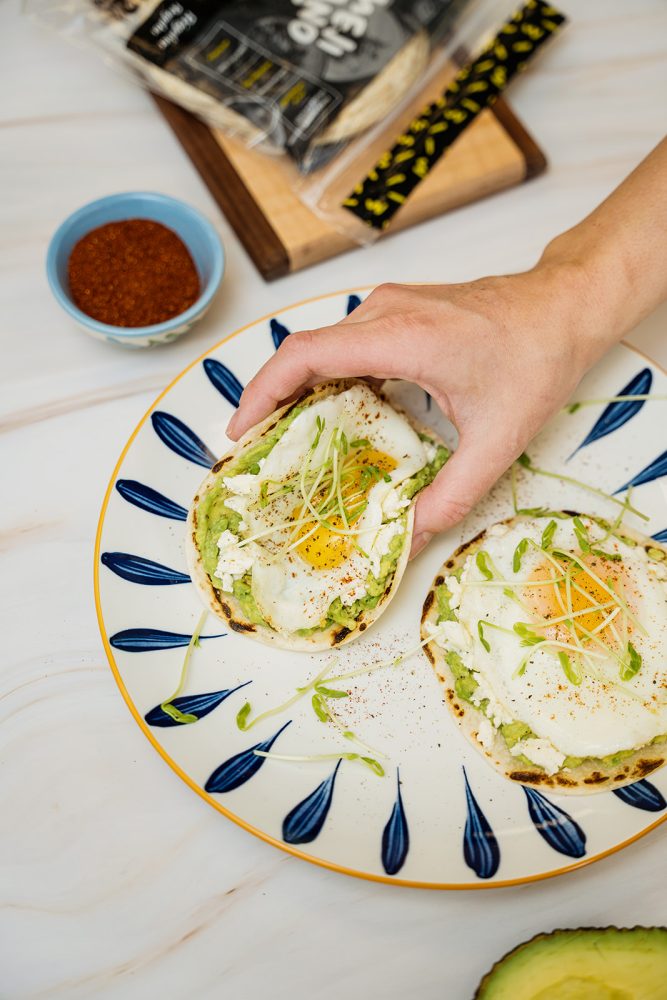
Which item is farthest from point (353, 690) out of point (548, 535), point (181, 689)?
point (548, 535)

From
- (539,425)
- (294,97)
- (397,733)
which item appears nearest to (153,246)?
(294,97)

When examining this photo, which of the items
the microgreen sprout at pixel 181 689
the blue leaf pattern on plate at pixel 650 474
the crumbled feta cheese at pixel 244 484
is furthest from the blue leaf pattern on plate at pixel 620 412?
the microgreen sprout at pixel 181 689

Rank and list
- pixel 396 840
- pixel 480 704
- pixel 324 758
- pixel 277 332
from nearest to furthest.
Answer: pixel 396 840 < pixel 324 758 < pixel 480 704 < pixel 277 332

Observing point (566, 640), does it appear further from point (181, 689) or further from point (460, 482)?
point (181, 689)

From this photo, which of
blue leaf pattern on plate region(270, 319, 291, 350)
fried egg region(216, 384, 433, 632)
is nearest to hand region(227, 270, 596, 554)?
fried egg region(216, 384, 433, 632)

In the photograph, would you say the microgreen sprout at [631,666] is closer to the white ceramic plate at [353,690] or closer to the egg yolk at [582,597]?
the egg yolk at [582,597]
